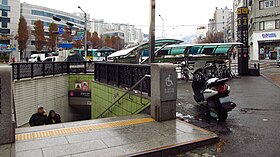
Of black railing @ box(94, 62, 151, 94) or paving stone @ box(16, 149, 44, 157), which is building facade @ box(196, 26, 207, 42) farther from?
paving stone @ box(16, 149, 44, 157)

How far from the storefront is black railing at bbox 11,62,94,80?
3079 centimetres

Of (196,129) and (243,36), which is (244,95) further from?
(243,36)

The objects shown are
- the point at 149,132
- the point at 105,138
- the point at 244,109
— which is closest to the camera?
the point at 105,138

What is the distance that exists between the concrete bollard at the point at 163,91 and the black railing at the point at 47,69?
8794 mm

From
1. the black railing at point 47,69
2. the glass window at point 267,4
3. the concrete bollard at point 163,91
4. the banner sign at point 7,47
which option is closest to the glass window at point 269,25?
the glass window at point 267,4

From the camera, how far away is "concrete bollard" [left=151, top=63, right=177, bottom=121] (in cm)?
632

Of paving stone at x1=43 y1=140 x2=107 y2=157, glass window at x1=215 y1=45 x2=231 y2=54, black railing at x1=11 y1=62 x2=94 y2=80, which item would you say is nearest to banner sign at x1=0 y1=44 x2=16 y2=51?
black railing at x1=11 y1=62 x2=94 y2=80

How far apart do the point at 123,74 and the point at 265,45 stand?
124ft

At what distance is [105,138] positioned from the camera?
513 centimetres

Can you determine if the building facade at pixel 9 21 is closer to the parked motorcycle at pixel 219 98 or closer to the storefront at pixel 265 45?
the storefront at pixel 265 45

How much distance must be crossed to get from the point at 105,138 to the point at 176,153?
4.68 ft

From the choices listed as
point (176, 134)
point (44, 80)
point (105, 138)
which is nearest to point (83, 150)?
point (105, 138)

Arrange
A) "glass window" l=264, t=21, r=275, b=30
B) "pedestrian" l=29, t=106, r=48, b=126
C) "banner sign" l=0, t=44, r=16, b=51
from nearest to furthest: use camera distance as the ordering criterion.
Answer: "pedestrian" l=29, t=106, r=48, b=126
"glass window" l=264, t=21, r=275, b=30
"banner sign" l=0, t=44, r=16, b=51

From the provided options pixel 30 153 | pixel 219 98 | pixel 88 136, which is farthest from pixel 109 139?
pixel 219 98
